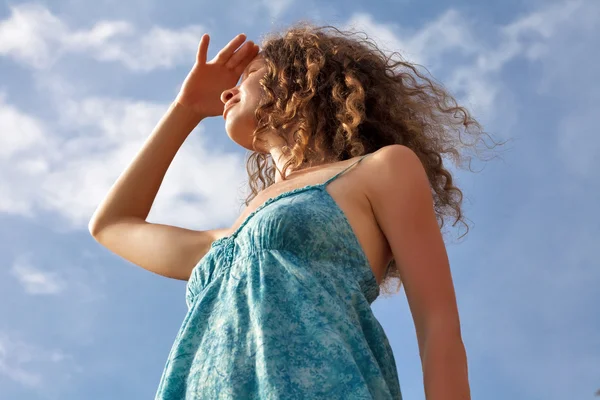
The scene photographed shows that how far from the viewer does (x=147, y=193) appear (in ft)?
10.7

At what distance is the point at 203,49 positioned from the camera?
339 centimetres

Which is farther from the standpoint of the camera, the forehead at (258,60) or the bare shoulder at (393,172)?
the forehead at (258,60)

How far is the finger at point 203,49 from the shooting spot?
11.0 feet

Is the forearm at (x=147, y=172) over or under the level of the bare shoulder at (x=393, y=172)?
over

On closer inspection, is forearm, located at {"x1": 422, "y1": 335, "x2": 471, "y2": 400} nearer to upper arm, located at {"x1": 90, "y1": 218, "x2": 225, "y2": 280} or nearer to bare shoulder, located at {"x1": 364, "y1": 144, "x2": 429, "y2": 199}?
bare shoulder, located at {"x1": 364, "y1": 144, "x2": 429, "y2": 199}

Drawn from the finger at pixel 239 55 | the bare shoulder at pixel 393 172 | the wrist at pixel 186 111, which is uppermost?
the finger at pixel 239 55

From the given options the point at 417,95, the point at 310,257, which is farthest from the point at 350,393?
the point at 417,95

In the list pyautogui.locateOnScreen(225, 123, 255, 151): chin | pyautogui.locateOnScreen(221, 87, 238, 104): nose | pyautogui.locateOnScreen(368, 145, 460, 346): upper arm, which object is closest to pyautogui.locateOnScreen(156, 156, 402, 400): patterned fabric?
pyautogui.locateOnScreen(368, 145, 460, 346): upper arm

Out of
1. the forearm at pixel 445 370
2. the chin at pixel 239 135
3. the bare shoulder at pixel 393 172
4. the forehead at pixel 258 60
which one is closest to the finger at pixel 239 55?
the forehead at pixel 258 60

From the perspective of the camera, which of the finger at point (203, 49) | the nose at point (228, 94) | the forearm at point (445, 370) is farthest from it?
the finger at point (203, 49)

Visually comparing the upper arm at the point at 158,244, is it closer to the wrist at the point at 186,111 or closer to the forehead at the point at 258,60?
the wrist at the point at 186,111

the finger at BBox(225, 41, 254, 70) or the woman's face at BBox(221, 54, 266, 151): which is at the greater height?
the finger at BBox(225, 41, 254, 70)

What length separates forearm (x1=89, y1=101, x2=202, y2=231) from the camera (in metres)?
3.21

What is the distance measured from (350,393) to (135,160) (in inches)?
61.1
